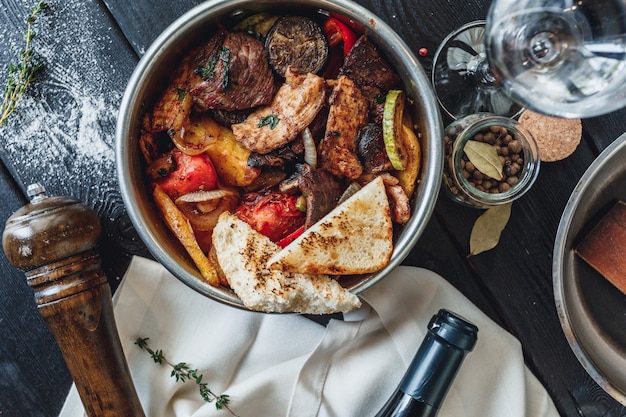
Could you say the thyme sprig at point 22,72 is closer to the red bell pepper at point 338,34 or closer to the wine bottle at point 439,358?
the red bell pepper at point 338,34

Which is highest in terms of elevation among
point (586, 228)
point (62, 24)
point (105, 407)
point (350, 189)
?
point (62, 24)

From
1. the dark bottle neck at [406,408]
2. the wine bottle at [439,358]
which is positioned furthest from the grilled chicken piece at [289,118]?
the dark bottle neck at [406,408]

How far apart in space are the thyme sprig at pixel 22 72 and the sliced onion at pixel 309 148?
2.15 ft

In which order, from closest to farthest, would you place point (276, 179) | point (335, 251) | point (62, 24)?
1. point (335, 251)
2. point (276, 179)
3. point (62, 24)

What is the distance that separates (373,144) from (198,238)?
1.33 ft

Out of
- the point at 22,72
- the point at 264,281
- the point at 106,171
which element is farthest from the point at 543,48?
the point at 22,72

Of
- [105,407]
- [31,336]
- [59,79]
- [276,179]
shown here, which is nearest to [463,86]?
[276,179]

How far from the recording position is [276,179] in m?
1.31

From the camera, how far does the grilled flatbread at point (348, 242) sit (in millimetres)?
1186

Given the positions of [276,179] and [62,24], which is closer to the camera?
[276,179]

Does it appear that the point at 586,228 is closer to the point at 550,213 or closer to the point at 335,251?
the point at 550,213

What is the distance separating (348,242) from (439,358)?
276 mm

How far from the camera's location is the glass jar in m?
1.35

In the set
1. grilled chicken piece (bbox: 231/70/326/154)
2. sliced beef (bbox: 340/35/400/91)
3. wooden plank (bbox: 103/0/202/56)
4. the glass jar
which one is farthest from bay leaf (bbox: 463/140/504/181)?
wooden plank (bbox: 103/0/202/56)
